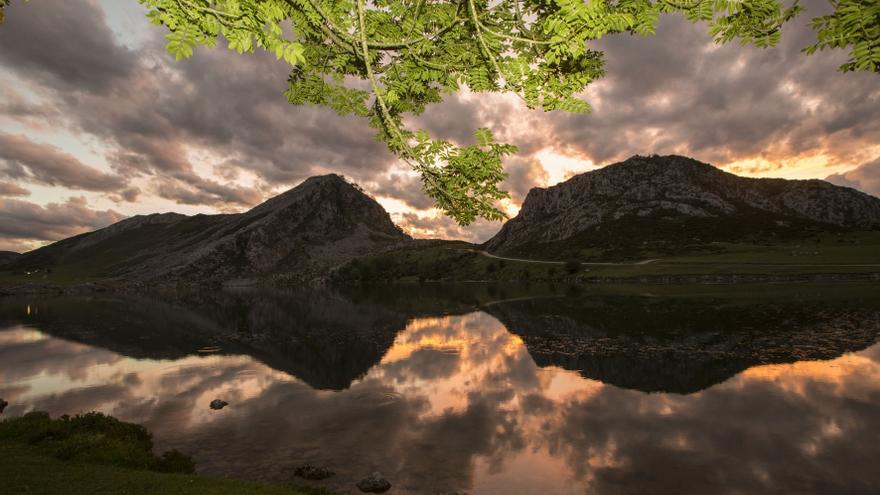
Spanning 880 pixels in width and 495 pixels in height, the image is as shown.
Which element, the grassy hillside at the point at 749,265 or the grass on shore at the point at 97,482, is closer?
the grass on shore at the point at 97,482

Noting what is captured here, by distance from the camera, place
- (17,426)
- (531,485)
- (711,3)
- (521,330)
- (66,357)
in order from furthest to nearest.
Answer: (521,330) < (66,357) < (17,426) < (531,485) < (711,3)

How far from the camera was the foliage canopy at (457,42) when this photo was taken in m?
6.79

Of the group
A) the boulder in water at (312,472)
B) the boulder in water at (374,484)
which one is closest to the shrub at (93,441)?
the boulder in water at (312,472)

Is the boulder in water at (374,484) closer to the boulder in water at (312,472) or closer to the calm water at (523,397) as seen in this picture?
the calm water at (523,397)

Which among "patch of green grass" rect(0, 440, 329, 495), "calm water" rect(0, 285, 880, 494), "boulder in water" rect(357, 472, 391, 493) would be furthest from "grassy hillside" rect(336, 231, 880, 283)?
"patch of green grass" rect(0, 440, 329, 495)

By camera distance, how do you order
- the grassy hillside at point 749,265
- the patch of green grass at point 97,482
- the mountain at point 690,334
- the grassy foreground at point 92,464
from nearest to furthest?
the patch of green grass at point 97,482 → the grassy foreground at point 92,464 → the mountain at point 690,334 → the grassy hillside at point 749,265

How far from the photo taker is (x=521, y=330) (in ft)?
186

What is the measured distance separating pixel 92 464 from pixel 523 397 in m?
23.4

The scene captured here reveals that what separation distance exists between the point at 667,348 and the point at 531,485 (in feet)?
95.0

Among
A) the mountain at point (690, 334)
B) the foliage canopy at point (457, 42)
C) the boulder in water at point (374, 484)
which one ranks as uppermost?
the foliage canopy at point (457, 42)

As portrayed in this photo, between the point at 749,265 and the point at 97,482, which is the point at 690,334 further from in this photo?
the point at 749,265

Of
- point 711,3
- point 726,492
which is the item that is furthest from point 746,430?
point 711,3

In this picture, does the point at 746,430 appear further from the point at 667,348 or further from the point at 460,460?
the point at 667,348

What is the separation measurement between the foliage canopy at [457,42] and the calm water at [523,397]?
46.7 feet
